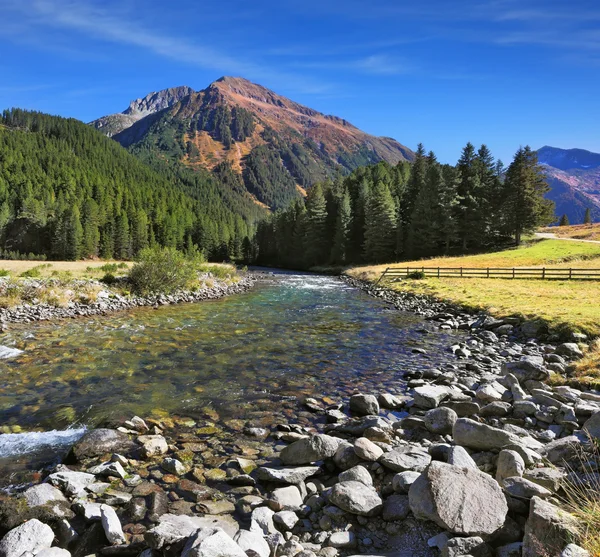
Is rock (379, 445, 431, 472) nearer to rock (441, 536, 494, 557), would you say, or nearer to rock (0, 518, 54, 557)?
rock (441, 536, 494, 557)

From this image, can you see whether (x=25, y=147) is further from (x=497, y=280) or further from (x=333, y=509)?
(x=333, y=509)

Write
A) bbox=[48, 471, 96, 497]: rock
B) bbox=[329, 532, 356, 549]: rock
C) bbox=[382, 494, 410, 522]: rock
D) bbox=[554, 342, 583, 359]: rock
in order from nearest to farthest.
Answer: bbox=[329, 532, 356, 549]: rock, bbox=[382, 494, 410, 522]: rock, bbox=[48, 471, 96, 497]: rock, bbox=[554, 342, 583, 359]: rock

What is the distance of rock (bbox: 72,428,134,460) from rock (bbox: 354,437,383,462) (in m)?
4.55

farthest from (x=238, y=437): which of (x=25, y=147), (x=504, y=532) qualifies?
(x=25, y=147)

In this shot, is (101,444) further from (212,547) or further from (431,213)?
(431,213)

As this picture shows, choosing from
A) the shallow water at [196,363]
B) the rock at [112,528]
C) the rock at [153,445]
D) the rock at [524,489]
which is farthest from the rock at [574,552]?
the shallow water at [196,363]

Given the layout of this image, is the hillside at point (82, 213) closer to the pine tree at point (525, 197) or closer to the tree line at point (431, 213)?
the tree line at point (431, 213)

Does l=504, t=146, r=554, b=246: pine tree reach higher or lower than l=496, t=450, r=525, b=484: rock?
higher

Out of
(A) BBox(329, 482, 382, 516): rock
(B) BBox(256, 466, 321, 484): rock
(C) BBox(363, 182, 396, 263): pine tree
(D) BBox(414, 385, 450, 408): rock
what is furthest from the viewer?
(C) BBox(363, 182, 396, 263): pine tree

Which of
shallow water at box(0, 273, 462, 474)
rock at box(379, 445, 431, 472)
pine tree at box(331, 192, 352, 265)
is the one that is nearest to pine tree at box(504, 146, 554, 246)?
pine tree at box(331, 192, 352, 265)

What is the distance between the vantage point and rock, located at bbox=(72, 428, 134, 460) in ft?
23.8

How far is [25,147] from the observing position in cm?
17550

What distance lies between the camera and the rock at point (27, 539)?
4.48 metres

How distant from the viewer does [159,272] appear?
100ft
